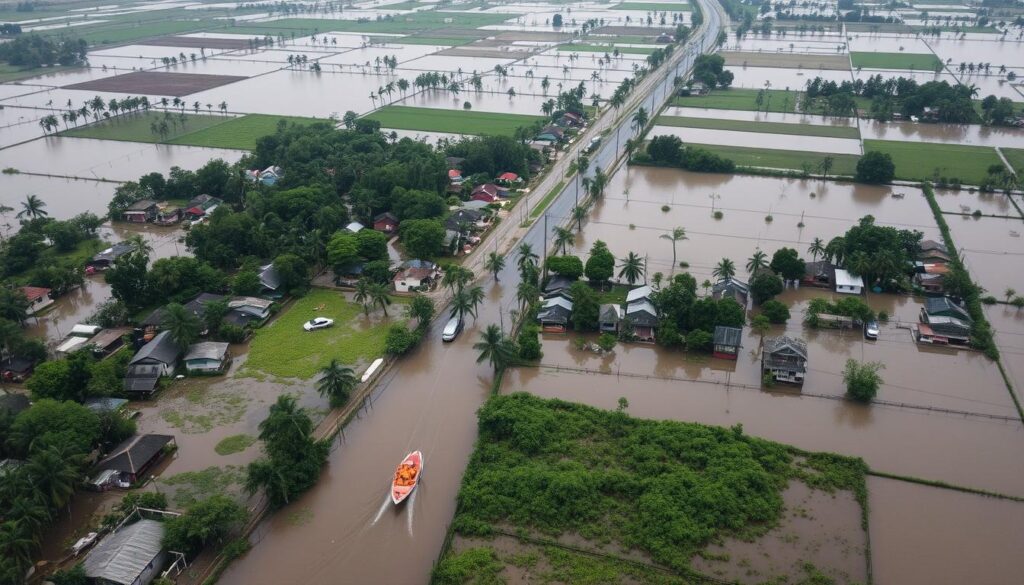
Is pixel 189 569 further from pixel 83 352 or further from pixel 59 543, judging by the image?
pixel 83 352

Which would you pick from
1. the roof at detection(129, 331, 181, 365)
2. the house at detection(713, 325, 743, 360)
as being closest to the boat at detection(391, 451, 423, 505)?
the roof at detection(129, 331, 181, 365)

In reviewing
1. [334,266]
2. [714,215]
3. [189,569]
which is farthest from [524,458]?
[714,215]

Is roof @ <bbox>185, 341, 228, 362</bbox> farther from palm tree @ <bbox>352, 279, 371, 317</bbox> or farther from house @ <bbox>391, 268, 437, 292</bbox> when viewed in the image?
house @ <bbox>391, 268, 437, 292</bbox>

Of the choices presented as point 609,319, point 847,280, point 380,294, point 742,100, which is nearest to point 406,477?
point 380,294

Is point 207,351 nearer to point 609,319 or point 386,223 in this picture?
point 386,223

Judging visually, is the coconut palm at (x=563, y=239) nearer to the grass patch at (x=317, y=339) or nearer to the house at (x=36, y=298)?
the grass patch at (x=317, y=339)
